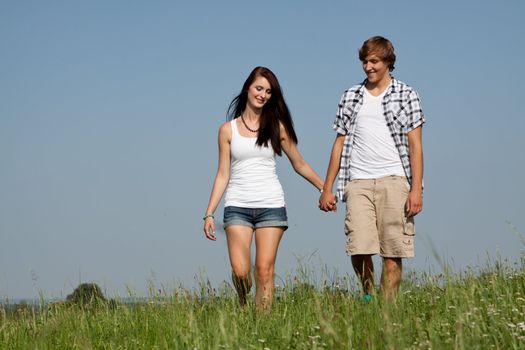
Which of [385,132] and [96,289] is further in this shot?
[96,289]

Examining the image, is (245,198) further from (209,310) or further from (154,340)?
(154,340)

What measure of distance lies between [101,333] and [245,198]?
6.30 ft

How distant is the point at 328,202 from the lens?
7.93 metres

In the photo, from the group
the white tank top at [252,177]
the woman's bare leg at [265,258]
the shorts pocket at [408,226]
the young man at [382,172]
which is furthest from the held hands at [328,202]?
the shorts pocket at [408,226]

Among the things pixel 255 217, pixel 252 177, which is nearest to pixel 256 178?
pixel 252 177

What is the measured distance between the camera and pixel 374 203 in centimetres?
779

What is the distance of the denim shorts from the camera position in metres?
7.77

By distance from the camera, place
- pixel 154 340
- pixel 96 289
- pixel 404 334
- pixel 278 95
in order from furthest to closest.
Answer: pixel 96 289 < pixel 278 95 < pixel 154 340 < pixel 404 334

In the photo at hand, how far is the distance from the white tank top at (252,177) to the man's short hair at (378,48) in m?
1.36

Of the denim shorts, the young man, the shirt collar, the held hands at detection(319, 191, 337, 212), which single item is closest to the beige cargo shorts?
the young man

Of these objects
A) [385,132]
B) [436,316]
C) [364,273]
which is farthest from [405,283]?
[436,316]

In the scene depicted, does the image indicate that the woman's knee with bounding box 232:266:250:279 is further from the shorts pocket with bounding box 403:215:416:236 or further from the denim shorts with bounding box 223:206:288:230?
the shorts pocket with bounding box 403:215:416:236

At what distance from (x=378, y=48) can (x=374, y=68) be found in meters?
0.21

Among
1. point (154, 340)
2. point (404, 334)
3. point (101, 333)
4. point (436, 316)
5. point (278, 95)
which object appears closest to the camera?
point (404, 334)
